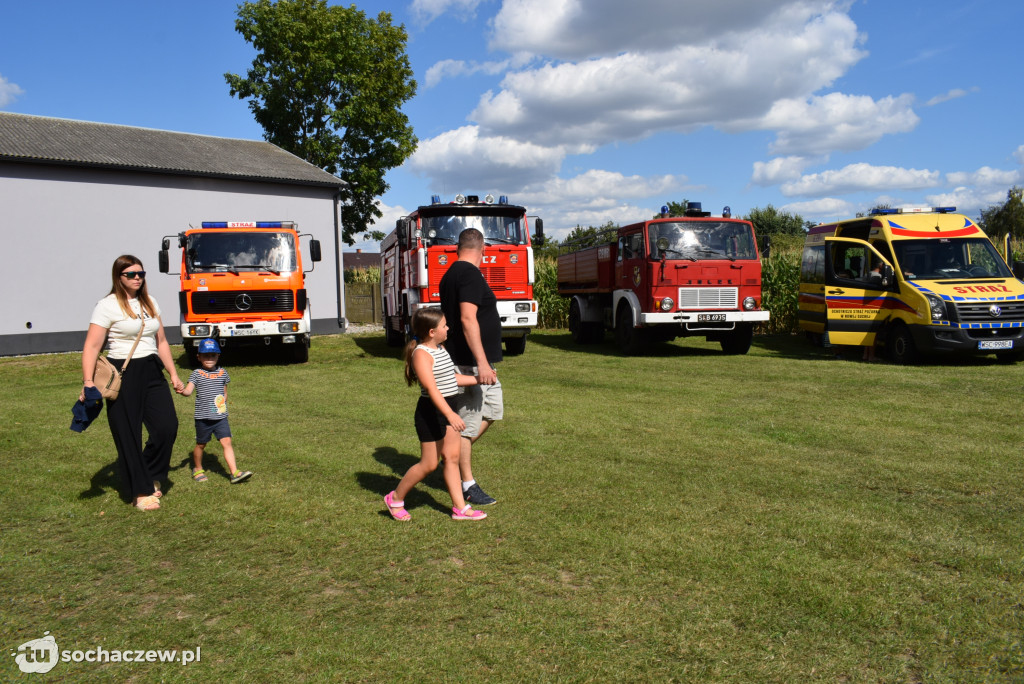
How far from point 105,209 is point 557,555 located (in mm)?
19978

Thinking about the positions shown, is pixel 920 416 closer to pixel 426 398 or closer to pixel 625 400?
pixel 625 400

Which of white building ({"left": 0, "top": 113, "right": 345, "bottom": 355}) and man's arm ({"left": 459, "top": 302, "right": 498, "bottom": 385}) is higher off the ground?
white building ({"left": 0, "top": 113, "right": 345, "bottom": 355})

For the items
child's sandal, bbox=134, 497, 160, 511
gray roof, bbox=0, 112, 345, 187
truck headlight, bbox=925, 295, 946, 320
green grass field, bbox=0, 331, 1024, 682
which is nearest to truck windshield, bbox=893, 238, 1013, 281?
truck headlight, bbox=925, 295, 946, 320

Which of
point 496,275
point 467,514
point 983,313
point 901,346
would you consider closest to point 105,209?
point 496,275

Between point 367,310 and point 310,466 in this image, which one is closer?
point 310,466

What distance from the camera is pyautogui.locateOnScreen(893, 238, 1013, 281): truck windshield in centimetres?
1363

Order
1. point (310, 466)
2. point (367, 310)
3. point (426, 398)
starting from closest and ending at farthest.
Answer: point (426, 398) < point (310, 466) < point (367, 310)

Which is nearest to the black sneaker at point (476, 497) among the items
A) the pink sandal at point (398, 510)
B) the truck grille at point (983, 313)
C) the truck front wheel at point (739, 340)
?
the pink sandal at point (398, 510)

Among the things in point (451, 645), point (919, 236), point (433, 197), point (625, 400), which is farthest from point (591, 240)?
point (451, 645)

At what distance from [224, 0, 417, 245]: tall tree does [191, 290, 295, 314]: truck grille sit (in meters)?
21.8

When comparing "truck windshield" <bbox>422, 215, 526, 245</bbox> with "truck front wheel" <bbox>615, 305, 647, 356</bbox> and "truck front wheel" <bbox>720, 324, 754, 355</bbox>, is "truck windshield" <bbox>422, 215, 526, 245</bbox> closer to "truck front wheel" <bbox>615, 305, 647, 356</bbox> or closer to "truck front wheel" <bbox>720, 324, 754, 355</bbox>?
"truck front wheel" <bbox>615, 305, 647, 356</bbox>

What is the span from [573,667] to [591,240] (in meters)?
16.7

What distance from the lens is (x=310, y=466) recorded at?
6.48 metres

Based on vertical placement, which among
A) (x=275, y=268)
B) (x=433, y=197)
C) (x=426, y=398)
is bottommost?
(x=426, y=398)
